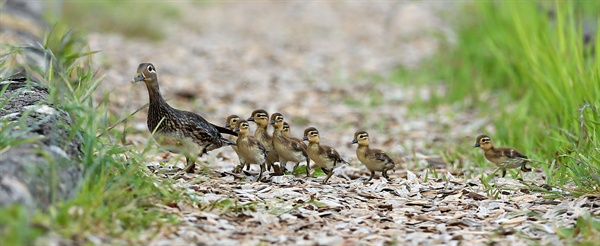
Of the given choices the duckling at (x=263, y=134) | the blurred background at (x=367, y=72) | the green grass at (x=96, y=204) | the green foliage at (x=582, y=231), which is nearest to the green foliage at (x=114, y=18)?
the blurred background at (x=367, y=72)

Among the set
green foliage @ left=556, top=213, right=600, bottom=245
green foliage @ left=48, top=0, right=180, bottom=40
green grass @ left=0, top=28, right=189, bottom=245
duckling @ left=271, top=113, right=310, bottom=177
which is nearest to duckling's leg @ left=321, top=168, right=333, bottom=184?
duckling @ left=271, top=113, right=310, bottom=177

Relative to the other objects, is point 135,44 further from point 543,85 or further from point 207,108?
point 543,85

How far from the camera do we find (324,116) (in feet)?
31.7

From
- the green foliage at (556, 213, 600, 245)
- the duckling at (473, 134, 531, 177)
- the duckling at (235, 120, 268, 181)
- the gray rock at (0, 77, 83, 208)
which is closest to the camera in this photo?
the gray rock at (0, 77, 83, 208)

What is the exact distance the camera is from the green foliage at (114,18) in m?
12.5

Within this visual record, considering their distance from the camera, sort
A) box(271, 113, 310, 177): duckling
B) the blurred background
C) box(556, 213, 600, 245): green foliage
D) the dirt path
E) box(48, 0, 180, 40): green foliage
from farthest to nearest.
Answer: box(48, 0, 180, 40): green foliage < the blurred background < box(271, 113, 310, 177): duckling < the dirt path < box(556, 213, 600, 245): green foliage

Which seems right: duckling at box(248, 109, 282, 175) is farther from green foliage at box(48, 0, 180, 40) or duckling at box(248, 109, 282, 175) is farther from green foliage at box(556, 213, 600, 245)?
green foliage at box(48, 0, 180, 40)

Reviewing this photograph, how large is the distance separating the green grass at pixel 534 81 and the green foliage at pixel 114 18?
402cm

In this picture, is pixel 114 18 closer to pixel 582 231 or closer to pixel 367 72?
pixel 367 72

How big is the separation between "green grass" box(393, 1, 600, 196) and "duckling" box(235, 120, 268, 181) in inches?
69.4

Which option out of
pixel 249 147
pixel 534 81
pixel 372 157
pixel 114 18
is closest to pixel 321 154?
pixel 372 157

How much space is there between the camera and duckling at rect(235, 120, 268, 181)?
533cm

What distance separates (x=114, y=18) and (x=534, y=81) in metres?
7.27

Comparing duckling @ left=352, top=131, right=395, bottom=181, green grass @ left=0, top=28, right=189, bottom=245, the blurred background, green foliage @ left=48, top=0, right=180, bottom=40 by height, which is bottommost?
green grass @ left=0, top=28, right=189, bottom=245
